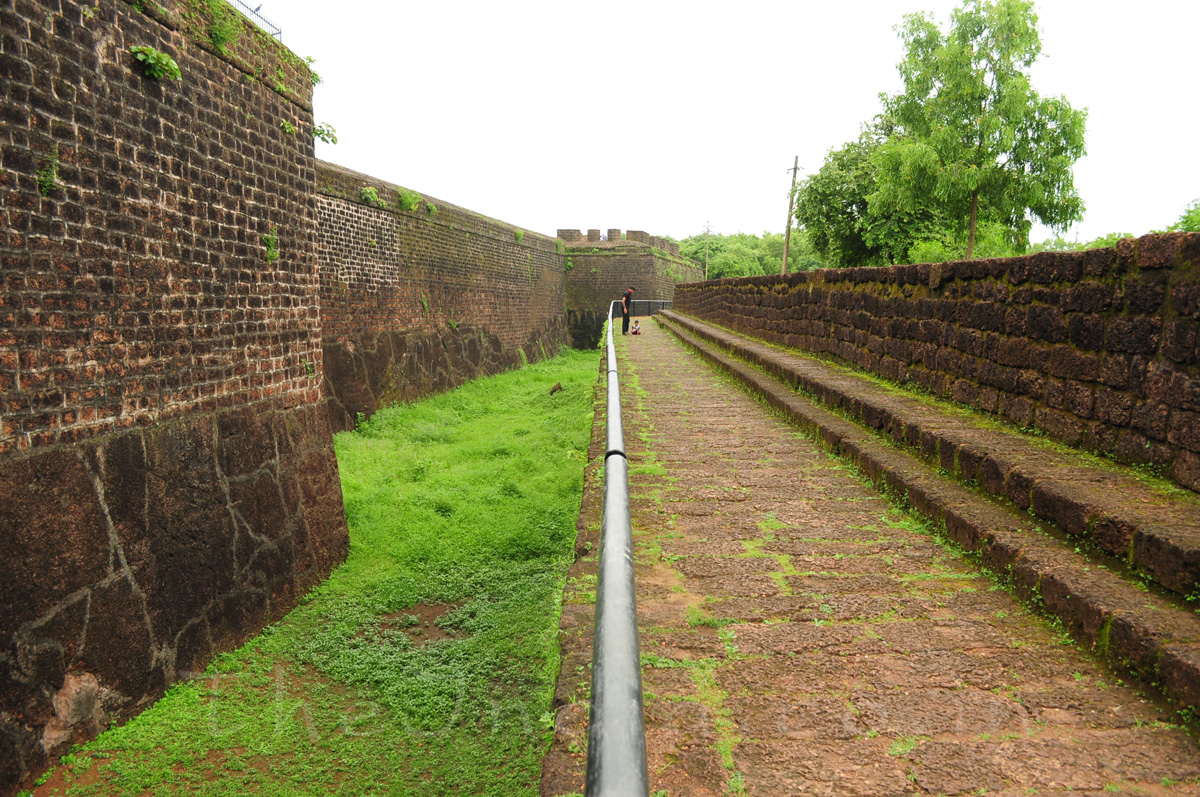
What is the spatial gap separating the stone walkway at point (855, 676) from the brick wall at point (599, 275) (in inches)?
1032

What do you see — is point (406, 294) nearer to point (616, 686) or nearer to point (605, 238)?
point (616, 686)

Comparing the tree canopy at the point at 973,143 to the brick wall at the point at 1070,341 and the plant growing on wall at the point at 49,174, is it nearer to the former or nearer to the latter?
the brick wall at the point at 1070,341

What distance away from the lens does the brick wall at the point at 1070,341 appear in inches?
116

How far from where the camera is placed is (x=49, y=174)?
12.2 feet

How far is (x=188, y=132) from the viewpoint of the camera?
4.95m

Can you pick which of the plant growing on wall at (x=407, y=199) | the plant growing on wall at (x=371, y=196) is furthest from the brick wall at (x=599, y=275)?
the plant growing on wall at (x=371, y=196)

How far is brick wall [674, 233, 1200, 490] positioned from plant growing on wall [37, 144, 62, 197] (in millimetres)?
5370

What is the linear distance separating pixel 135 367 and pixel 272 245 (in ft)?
6.77

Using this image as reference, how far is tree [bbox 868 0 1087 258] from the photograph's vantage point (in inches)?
819

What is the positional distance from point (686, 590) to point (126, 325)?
370 cm

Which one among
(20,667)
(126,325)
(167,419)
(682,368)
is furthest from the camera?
(682,368)

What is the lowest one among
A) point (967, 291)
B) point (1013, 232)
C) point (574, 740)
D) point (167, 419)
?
point (574, 740)

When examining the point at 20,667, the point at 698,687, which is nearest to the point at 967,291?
the point at 698,687

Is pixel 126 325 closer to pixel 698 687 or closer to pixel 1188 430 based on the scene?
pixel 698 687
